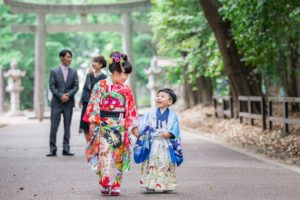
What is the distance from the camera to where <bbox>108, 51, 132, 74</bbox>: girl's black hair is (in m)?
7.94

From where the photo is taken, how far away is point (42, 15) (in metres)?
32.8

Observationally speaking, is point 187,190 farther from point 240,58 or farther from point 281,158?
point 240,58

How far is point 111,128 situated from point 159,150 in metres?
0.61

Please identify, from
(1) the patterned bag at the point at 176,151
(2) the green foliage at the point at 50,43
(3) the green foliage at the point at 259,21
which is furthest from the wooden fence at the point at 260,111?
(2) the green foliage at the point at 50,43

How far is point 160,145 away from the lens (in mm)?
8070

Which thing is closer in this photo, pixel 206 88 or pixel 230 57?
pixel 230 57

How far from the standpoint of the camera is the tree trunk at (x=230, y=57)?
62.3 ft

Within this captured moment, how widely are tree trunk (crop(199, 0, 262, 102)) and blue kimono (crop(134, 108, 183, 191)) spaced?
10.5 m

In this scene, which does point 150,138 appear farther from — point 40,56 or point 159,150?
point 40,56

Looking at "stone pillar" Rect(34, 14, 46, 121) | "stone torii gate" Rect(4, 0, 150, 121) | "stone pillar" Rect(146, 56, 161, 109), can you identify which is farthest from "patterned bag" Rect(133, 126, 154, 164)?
"stone pillar" Rect(146, 56, 161, 109)

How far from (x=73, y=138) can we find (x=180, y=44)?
9.18 metres

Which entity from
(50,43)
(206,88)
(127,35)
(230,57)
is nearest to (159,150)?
(230,57)

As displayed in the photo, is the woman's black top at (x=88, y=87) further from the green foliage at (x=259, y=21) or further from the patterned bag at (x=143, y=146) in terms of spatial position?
the patterned bag at (x=143, y=146)

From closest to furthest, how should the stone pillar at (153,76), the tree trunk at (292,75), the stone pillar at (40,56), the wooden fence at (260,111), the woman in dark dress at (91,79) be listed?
the woman in dark dress at (91,79) < the wooden fence at (260,111) < the tree trunk at (292,75) < the stone pillar at (40,56) < the stone pillar at (153,76)
